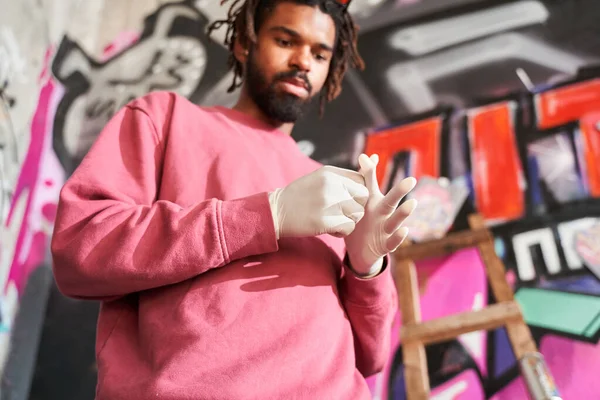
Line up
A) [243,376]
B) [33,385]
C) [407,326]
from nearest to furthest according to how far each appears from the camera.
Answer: [243,376]
[407,326]
[33,385]

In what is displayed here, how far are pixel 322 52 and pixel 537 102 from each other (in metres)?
0.74

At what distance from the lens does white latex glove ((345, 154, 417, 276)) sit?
59 centimetres

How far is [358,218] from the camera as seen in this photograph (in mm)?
611

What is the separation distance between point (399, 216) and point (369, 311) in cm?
17

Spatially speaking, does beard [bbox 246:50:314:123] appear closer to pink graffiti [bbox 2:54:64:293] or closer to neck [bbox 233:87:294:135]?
neck [bbox 233:87:294:135]

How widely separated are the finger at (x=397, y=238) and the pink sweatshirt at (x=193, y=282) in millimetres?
82

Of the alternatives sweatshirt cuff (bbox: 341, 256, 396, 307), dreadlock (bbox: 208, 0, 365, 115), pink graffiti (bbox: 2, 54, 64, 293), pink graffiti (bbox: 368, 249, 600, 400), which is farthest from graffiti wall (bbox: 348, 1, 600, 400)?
pink graffiti (bbox: 2, 54, 64, 293)

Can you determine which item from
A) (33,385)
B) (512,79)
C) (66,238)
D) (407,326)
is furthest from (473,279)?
(33,385)

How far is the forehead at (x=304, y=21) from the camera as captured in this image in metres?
0.84

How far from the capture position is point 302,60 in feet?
2.71

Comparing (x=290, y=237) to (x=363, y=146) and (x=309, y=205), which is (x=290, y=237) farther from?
(x=363, y=146)

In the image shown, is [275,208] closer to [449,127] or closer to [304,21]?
[304,21]

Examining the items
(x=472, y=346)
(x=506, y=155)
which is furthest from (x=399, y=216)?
(x=506, y=155)

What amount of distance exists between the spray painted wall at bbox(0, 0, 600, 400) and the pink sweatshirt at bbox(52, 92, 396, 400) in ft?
1.88
